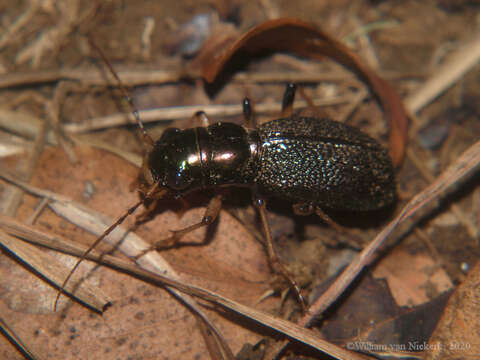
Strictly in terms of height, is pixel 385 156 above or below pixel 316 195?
above

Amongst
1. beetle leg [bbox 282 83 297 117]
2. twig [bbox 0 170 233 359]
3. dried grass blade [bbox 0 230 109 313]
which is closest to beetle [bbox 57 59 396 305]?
twig [bbox 0 170 233 359]

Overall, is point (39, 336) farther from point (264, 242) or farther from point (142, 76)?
point (142, 76)

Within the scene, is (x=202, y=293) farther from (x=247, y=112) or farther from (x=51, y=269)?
(x=247, y=112)

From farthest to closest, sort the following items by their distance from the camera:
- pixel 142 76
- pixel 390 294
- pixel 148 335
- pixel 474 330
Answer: pixel 142 76 < pixel 390 294 < pixel 148 335 < pixel 474 330

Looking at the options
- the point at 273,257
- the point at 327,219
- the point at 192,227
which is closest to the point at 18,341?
the point at 192,227

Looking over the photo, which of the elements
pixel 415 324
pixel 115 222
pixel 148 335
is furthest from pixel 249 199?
pixel 415 324
